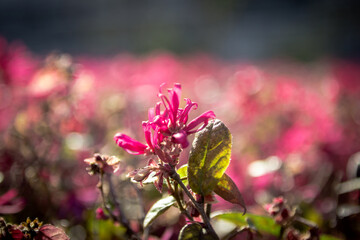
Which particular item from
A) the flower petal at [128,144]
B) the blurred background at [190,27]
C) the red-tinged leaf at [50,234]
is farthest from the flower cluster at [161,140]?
the blurred background at [190,27]

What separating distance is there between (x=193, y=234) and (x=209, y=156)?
4.3 inches

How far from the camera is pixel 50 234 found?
1.77 feet

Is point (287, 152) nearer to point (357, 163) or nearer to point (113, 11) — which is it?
point (357, 163)

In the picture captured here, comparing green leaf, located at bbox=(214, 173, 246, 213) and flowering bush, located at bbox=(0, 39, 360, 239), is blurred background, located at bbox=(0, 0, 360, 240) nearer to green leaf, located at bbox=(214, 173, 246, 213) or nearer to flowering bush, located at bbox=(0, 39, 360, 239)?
flowering bush, located at bbox=(0, 39, 360, 239)

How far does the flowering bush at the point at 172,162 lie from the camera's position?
20.3 inches

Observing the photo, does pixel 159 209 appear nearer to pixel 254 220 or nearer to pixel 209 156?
pixel 209 156

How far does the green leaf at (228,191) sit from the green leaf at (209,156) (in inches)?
1.0

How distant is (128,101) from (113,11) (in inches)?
359

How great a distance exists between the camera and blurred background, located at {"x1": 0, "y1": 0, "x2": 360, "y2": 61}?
702 centimetres

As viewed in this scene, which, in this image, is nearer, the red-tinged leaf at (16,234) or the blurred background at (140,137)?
the red-tinged leaf at (16,234)

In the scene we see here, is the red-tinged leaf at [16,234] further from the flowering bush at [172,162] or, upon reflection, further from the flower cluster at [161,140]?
the flower cluster at [161,140]

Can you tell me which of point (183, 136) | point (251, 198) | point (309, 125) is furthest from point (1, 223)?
point (309, 125)

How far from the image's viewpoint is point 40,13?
10.3 metres

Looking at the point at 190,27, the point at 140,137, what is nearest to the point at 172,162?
the point at 140,137
